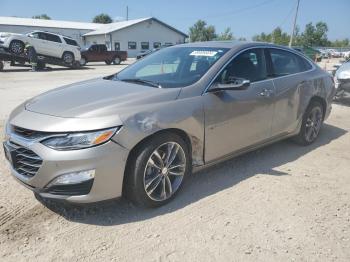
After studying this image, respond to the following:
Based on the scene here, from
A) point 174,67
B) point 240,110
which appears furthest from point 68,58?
point 240,110

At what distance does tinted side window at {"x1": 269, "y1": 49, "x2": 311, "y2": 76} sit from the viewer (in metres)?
5.04

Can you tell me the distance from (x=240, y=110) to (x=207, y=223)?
4.86 ft

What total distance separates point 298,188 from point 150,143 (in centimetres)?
195

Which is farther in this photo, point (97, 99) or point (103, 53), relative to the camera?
point (103, 53)

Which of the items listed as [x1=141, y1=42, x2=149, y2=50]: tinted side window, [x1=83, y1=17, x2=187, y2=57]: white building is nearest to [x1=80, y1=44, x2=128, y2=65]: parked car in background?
[x1=83, y1=17, x2=187, y2=57]: white building

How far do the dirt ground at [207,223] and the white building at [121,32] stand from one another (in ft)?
149

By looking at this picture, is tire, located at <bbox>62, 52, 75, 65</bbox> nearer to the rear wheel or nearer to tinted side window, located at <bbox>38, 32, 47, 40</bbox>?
the rear wheel

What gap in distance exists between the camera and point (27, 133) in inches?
128

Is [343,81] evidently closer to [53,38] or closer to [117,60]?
[53,38]

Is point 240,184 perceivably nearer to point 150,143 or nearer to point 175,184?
point 175,184

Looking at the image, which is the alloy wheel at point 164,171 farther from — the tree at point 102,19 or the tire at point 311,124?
the tree at point 102,19

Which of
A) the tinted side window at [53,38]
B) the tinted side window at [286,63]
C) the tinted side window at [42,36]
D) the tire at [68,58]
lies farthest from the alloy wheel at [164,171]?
the tire at [68,58]

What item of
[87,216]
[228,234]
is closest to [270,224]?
[228,234]

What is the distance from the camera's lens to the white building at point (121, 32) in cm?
4738
